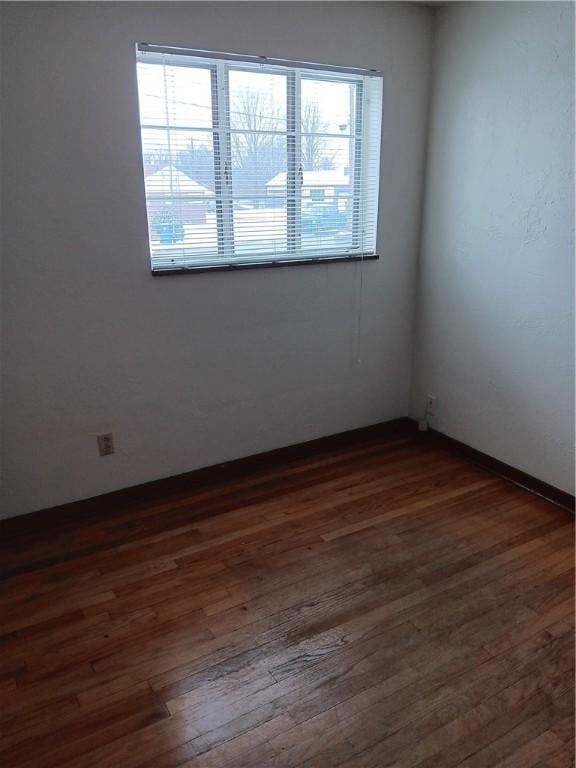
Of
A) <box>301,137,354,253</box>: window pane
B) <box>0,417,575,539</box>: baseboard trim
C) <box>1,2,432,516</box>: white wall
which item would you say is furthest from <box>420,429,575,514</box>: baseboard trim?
<box>301,137,354,253</box>: window pane

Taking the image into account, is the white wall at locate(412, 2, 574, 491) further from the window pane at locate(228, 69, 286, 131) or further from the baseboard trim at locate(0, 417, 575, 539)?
the window pane at locate(228, 69, 286, 131)

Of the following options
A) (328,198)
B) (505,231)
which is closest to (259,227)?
(328,198)

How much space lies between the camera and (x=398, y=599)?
83.6 inches

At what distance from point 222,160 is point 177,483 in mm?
1564

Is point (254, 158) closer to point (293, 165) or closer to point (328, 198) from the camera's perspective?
point (293, 165)

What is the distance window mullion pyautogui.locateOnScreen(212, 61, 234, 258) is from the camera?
2514mm

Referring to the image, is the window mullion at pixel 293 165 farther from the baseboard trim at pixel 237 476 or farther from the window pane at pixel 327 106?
the baseboard trim at pixel 237 476

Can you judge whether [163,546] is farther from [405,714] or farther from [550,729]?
[550,729]

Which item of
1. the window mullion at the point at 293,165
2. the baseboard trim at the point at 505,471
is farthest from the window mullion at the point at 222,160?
the baseboard trim at the point at 505,471

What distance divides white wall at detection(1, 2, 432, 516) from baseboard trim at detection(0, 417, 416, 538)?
0.05 m

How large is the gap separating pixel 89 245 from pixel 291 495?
1.49m

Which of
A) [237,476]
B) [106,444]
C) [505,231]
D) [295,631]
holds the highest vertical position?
[505,231]

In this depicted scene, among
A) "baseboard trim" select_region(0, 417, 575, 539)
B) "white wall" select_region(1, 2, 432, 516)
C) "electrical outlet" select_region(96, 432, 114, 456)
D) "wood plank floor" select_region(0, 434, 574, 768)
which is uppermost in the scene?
"white wall" select_region(1, 2, 432, 516)

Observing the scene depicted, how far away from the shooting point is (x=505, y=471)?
9.73 ft
